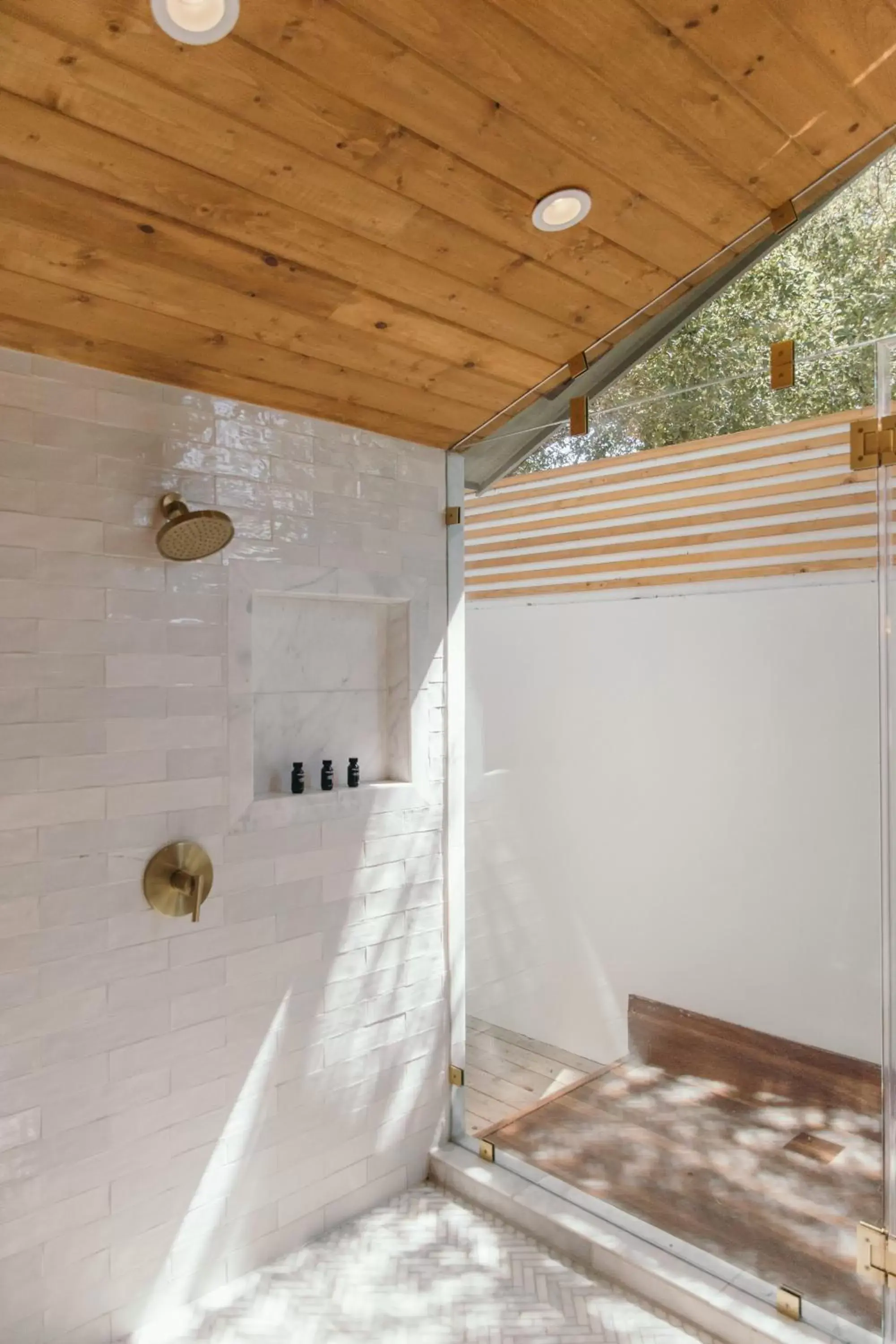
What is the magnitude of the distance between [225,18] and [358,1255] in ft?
9.48

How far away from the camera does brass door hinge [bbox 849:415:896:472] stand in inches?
82.4

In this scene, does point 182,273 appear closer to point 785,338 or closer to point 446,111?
point 446,111

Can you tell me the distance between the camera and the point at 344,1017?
105 inches

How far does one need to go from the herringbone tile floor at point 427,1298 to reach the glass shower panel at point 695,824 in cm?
24

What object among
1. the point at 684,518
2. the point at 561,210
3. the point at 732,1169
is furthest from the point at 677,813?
the point at 561,210

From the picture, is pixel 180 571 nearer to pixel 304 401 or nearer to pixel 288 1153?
pixel 304 401

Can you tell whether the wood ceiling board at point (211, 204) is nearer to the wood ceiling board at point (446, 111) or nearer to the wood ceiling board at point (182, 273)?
the wood ceiling board at point (182, 273)

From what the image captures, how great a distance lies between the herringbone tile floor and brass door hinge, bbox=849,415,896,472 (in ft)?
7.13

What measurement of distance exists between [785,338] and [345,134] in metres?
1.22

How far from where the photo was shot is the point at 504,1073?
294cm

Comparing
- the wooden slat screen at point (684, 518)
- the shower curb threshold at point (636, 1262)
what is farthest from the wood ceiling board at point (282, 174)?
the shower curb threshold at point (636, 1262)

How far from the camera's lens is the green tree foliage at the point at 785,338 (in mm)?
2156

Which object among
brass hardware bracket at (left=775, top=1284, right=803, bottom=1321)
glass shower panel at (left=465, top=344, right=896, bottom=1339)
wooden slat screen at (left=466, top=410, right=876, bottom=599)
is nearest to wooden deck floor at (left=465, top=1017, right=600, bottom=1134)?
glass shower panel at (left=465, top=344, right=896, bottom=1339)

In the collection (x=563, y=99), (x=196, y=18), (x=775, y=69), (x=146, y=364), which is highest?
(x=775, y=69)
